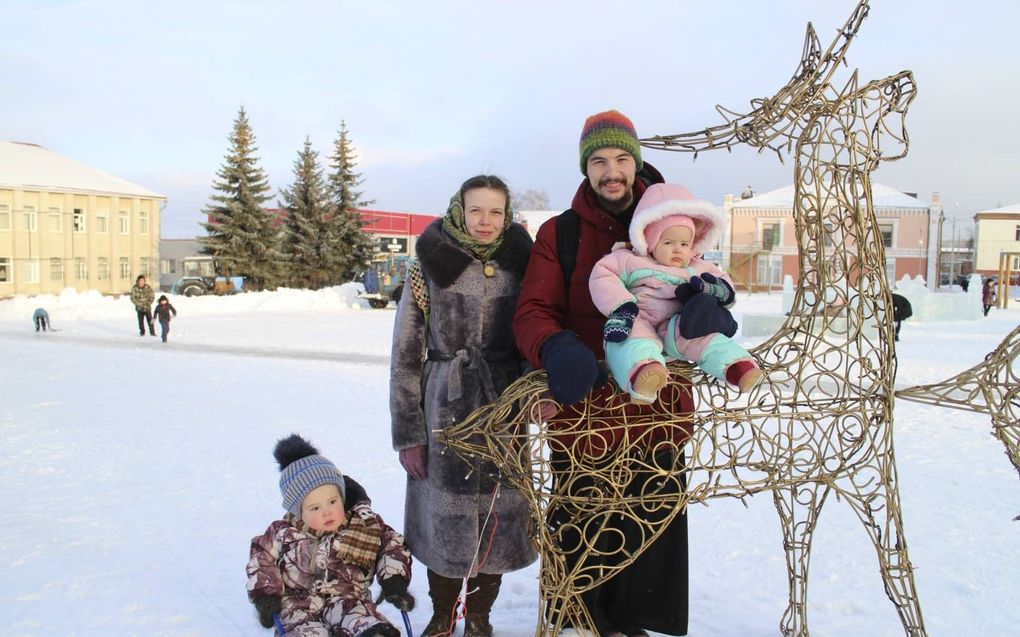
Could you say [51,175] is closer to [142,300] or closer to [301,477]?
[142,300]

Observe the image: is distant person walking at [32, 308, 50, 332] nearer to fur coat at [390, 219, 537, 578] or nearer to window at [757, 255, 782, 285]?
fur coat at [390, 219, 537, 578]

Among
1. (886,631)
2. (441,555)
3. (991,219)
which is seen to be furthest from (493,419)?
(991,219)

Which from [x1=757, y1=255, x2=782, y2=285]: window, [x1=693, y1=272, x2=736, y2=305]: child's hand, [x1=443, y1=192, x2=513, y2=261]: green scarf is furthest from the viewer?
[x1=757, y1=255, x2=782, y2=285]: window

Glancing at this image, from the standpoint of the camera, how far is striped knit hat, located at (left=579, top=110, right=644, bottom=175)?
2.27 metres

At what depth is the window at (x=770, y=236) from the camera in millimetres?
33719

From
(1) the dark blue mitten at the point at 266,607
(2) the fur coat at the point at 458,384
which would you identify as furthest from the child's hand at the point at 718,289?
(1) the dark blue mitten at the point at 266,607

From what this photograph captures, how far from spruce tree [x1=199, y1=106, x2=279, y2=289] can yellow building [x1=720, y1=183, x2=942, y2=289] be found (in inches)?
764

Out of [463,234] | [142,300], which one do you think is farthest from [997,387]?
[142,300]

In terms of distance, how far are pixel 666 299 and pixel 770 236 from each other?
3414cm

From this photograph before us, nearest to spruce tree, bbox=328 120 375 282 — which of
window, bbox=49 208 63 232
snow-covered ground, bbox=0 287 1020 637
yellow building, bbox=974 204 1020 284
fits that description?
window, bbox=49 208 63 232

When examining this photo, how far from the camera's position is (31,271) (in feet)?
90.9

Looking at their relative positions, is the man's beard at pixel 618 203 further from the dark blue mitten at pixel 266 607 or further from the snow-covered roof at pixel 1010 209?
the snow-covered roof at pixel 1010 209

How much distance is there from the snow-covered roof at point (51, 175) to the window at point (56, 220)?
846mm

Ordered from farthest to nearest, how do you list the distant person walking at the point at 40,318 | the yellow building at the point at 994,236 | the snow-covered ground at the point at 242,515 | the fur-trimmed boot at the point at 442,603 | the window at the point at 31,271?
the yellow building at the point at 994,236 < the window at the point at 31,271 < the distant person walking at the point at 40,318 < the snow-covered ground at the point at 242,515 < the fur-trimmed boot at the point at 442,603
